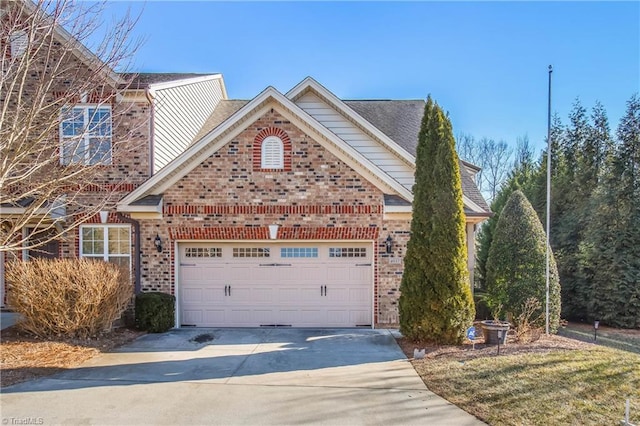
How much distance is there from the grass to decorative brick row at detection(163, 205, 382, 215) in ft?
12.8

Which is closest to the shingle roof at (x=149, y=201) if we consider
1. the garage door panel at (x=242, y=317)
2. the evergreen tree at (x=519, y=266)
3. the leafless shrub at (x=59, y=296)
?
the leafless shrub at (x=59, y=296)

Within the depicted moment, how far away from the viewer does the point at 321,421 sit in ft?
15.6

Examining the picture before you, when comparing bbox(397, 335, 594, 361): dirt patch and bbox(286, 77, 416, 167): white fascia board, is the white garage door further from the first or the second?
bbox(286, 77, 416, 167): white fascia board

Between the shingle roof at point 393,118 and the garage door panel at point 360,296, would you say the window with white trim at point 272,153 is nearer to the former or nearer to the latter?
the garage door panel at point 360,296

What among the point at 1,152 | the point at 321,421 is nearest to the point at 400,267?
the point at 321,421

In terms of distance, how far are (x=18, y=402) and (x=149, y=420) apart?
195 centimetres

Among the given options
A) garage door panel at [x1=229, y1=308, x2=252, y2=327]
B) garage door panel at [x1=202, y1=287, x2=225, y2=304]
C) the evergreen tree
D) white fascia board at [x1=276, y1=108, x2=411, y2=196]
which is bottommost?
garage door panel at [x1=229, y1=308, x2=252, y2=327]

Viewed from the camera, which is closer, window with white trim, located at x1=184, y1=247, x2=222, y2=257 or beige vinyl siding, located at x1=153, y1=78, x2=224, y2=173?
window with white trim, located at x1=184, y1=247, x2=222, y2=257

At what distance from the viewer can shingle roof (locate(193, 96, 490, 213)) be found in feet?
41.6

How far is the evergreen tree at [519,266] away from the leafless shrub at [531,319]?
13 centimetres

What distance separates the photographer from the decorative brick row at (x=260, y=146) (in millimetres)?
9750

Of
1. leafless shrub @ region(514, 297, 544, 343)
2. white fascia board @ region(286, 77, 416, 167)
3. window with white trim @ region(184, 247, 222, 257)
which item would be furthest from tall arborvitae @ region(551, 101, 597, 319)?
window with white trim @ region(184, 247, 222, 257)

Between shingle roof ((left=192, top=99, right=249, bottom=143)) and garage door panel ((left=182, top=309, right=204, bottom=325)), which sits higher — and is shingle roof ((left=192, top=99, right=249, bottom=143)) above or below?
A: above

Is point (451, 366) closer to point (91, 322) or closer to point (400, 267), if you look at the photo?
point (400, 267)
